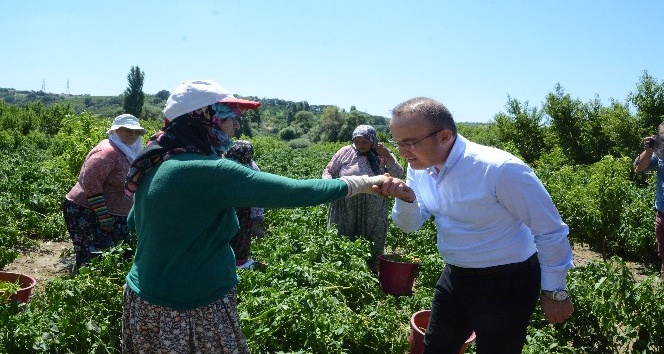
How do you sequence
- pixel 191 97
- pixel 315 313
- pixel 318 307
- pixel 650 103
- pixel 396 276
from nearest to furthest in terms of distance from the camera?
pixel 191 97
pixel 315 313
pixel 318 307
pixel 396 276
pixel 650 103

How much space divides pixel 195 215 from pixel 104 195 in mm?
3070

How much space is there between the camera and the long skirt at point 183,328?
2.21 metres

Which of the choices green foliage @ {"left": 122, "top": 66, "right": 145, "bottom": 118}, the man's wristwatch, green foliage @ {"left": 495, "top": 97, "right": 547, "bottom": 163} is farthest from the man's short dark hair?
green foliage @ {"left": 122, "top": 66, "right": 145, "bottom": 118}

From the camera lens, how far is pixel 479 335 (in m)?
2.59

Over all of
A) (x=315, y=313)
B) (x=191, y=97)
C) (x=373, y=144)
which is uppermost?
(x=191, y=97)

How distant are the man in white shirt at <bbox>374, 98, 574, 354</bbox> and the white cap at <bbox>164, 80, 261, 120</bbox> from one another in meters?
0.90

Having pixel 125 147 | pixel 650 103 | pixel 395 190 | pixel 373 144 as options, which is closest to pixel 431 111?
pixel 395 190

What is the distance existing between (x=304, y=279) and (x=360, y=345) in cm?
72

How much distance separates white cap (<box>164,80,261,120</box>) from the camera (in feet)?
6.93

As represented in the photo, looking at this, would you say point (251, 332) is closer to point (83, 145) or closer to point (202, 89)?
point (202, 89)

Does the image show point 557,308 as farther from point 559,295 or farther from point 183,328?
point 183,328

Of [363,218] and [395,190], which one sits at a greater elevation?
[395,190]

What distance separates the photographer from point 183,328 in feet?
7.27

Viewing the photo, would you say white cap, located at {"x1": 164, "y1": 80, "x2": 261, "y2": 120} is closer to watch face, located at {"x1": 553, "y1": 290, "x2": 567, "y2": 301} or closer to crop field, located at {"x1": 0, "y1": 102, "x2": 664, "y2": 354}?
crop field, located at {"x1": 0, "y1": 102, "x2": 664, "y2": 354}
